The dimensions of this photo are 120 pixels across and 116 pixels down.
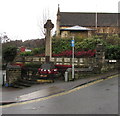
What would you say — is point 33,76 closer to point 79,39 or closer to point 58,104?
point 58,104

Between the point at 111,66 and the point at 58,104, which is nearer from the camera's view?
the point at 58,104

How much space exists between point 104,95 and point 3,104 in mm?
5161

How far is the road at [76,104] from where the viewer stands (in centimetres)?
739

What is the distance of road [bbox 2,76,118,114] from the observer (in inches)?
291

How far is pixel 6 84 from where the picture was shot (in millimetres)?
14766

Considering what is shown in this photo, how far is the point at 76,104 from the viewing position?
8.19 metres

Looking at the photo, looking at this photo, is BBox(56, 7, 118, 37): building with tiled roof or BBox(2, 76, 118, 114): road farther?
BBox(56, 7, 118, 37): building with tiled roof

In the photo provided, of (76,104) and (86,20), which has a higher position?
(86,20)

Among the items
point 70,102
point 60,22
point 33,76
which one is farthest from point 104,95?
point 60,22

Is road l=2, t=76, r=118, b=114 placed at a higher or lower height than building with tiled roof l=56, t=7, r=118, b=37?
lower

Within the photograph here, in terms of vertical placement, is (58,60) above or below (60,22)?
below

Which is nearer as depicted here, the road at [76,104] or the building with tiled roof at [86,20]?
the road at [76,104]

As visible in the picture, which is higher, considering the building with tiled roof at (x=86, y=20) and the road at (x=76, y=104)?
the building with tiled roof at (x=86, y=20)

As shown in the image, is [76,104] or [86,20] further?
[86,20]
